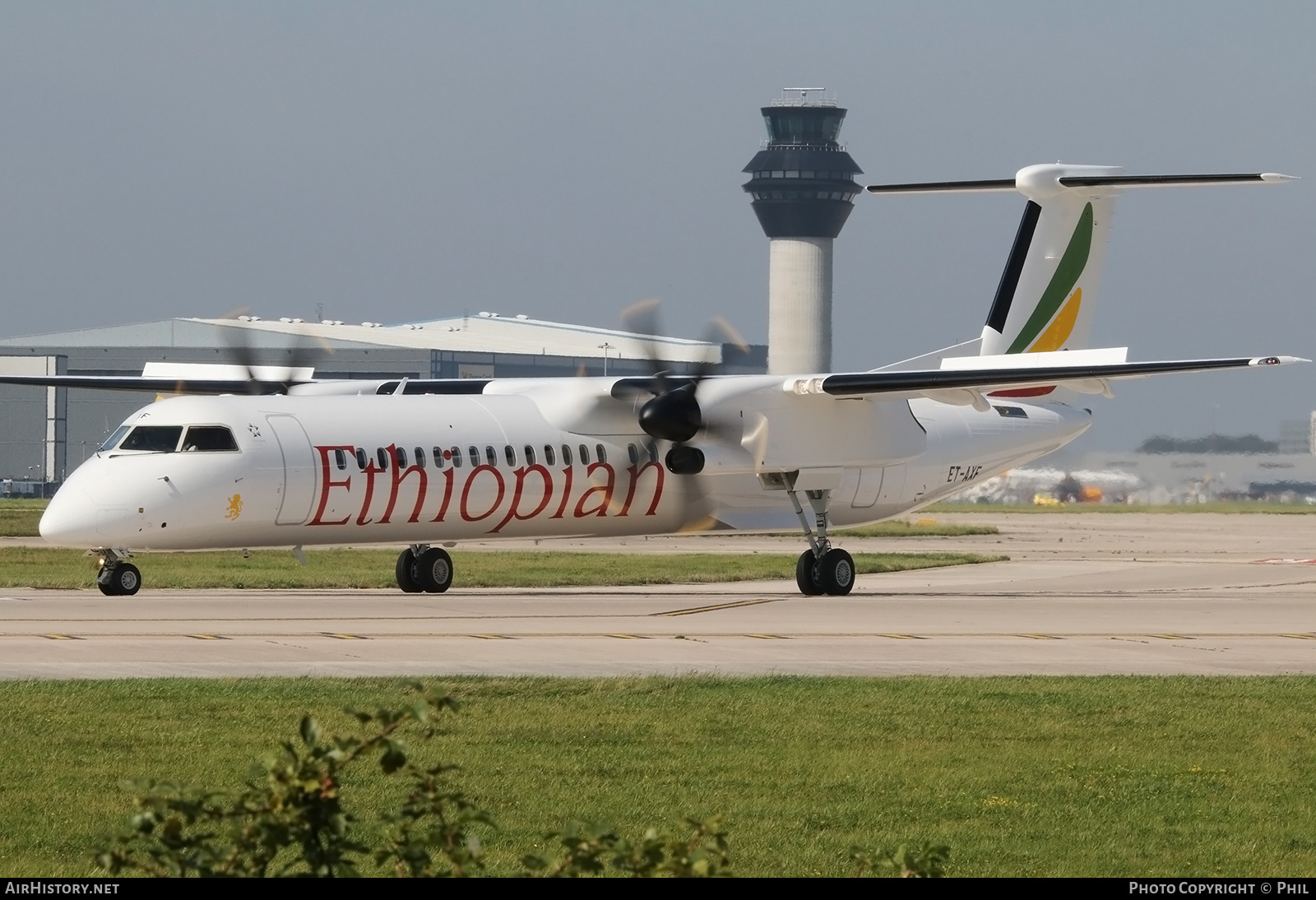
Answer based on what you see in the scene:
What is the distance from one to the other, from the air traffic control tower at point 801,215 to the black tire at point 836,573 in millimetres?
94499

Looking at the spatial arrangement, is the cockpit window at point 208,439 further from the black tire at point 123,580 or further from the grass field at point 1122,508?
the grass field at point 1122,508

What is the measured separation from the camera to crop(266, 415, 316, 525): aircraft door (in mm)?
23812

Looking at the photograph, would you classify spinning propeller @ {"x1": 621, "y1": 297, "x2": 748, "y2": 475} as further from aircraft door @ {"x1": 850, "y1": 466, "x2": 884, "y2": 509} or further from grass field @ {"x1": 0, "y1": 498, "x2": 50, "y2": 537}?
grass field @ {"x1": 0, "y1": 498, "x2": 50, "y2": 537}

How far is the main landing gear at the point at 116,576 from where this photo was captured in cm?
2375

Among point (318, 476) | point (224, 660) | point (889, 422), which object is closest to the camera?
point (224, 660)

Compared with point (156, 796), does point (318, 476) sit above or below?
above

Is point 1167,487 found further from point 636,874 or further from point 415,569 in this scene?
point 636,874

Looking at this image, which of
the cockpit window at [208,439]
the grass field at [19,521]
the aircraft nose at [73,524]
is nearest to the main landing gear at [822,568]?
the cockpit window at [208,439]

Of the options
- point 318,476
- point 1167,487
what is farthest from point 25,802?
point 1167,487

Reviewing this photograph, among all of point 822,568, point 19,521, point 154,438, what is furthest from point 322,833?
point 19,521

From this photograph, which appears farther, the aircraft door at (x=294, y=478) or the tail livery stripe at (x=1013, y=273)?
the tail livery stripe at (x=1013, y=273)

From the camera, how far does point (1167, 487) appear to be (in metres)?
53.4

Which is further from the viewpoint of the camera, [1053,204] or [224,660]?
[1053,204]

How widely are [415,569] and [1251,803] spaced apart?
60.6 ft
